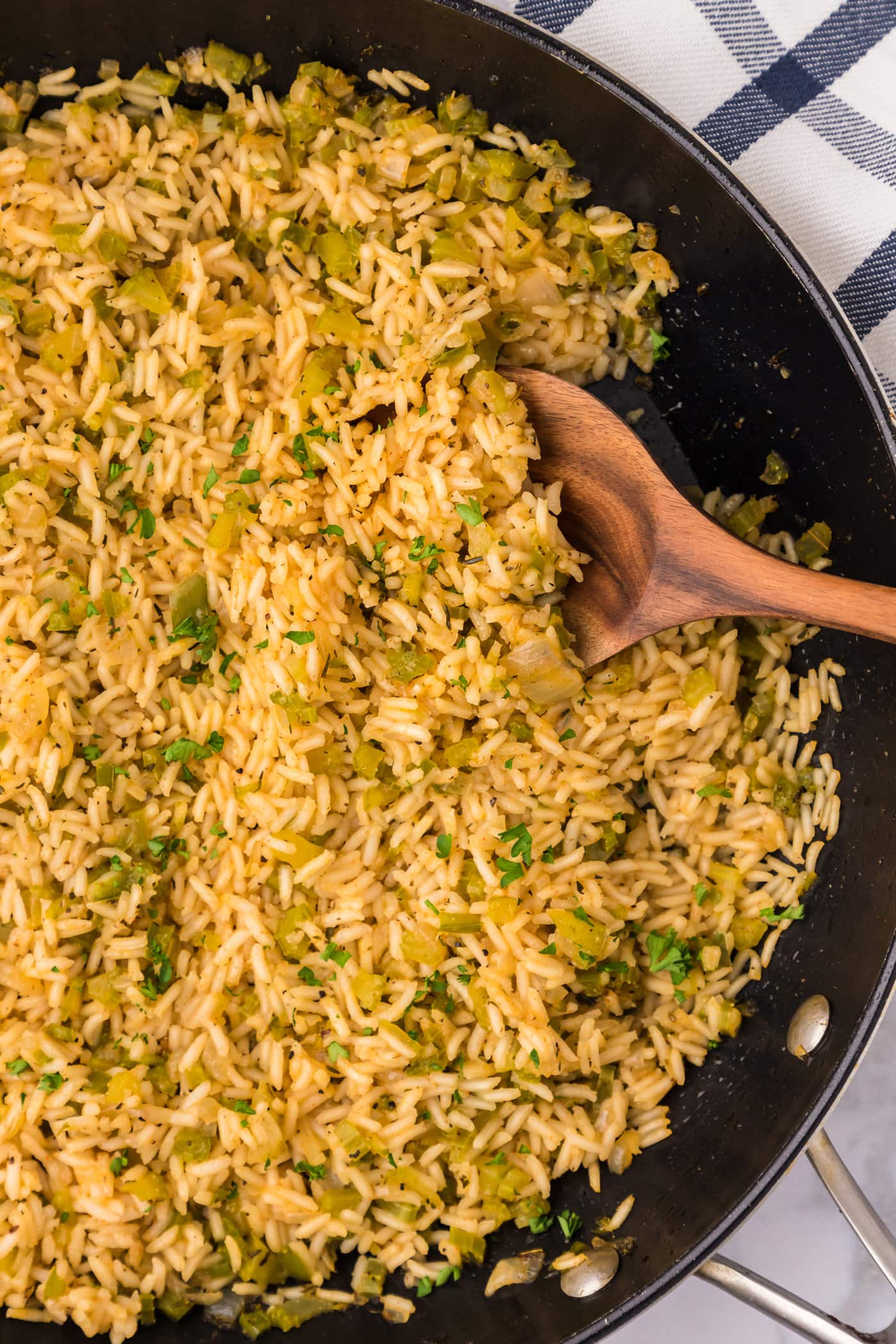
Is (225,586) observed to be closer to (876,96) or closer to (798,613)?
(798,613)

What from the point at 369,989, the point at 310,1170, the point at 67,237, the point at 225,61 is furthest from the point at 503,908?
the point at 225,61

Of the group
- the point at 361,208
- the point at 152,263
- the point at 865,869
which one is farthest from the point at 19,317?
the point at 865,869

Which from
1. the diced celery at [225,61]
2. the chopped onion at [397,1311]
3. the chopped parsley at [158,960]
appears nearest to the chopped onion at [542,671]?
the chopped parsley at [158,960]

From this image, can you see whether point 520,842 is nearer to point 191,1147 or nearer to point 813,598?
point 813,598

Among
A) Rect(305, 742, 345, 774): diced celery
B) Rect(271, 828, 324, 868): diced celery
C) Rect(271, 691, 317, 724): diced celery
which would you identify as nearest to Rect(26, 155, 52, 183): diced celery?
Rect(271, 691, 317, 724): diced celery

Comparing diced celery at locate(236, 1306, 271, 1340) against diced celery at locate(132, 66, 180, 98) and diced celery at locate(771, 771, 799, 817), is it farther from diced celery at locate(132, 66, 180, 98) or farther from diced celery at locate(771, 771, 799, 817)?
diced celery at locate(132, 66, 180, 98)
